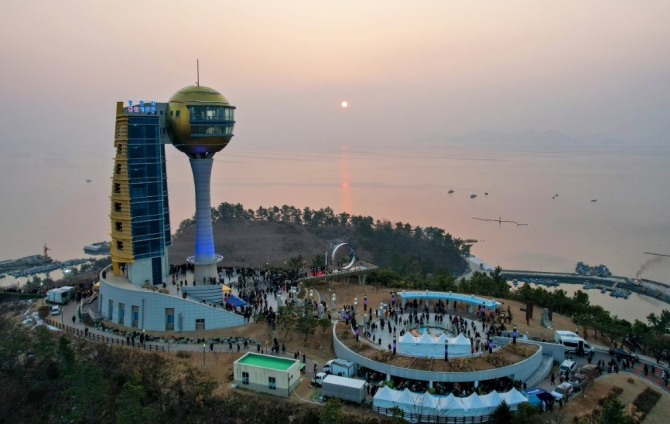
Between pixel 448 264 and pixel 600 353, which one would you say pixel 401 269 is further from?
pixel 600 353

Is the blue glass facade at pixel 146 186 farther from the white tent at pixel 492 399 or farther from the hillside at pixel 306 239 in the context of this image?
the hillside at pixel 306 239

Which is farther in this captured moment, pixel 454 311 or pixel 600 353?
pixel 454 311

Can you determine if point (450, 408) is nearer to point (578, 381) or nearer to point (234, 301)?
point (578, 381)

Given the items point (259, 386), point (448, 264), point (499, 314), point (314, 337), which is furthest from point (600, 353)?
point (448, 264)

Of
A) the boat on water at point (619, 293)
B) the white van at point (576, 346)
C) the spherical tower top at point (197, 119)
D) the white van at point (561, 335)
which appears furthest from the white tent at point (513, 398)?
the boat on water at point (619, 293)

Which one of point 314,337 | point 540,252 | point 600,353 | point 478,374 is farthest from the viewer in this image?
point 540,252

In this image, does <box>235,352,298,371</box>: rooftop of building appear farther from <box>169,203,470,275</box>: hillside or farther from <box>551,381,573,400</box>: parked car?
<box>169,203,470,275</box>: hillside

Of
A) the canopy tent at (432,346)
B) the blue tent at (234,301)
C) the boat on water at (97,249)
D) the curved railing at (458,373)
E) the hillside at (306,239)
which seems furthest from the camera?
the boat on water at (97,249)
